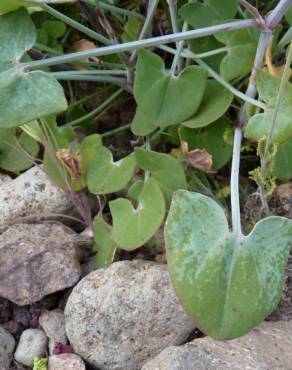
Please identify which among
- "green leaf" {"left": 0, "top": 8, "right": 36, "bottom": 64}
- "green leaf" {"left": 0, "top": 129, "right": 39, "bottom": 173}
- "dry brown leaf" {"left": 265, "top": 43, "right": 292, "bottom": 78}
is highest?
"green leaf" {"left": 0, "top": 8, "right": 36, "bottom": 64}

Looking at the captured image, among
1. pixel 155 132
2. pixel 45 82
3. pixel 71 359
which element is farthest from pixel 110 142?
pixel 71 359

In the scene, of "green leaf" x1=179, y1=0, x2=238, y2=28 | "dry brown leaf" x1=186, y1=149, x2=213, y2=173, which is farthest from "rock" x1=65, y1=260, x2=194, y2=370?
"green leaf" x1=179, y1=0, x2=238, y2=28

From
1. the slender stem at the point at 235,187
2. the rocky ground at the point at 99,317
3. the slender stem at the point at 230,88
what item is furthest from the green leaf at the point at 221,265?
the slender stem at the point at 230,88

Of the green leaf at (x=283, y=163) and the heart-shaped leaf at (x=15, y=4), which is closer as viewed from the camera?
the heart-shaped leaf at (x=15, y=4)

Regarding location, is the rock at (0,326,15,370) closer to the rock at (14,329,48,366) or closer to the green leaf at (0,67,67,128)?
the rock at (14,329,48,366)

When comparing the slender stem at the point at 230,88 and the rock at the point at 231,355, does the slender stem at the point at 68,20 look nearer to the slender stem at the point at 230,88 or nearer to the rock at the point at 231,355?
the slender stem at the point at 230,88

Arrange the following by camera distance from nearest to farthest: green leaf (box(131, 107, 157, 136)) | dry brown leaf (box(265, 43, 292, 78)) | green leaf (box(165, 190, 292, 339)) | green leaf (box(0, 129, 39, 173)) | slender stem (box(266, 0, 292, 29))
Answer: green leaf (box(165, 190, 292, 339)) < slender stem (box(266, 0, 292, 29)) < dry brown leaf (box(265, 43, 292, 78)) < green leaf (box(131, 107, 157, 136)) < green leaf (box(0, 129, 39, 173))

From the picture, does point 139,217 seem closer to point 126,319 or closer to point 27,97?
point 126,319
